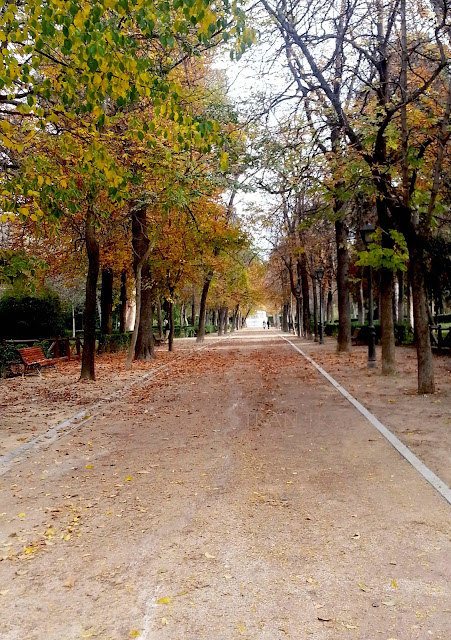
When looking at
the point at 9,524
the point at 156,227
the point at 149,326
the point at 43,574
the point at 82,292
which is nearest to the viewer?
the point at 43,574

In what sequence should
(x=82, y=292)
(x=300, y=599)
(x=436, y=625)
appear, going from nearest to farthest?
(x=436, y=625), (x=300, y=599), (x=82, y=292)

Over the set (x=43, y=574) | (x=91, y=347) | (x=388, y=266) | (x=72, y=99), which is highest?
(x=72, y=99)

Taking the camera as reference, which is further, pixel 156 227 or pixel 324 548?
pixel 156 227

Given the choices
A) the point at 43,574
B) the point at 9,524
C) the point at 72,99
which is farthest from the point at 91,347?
the point at 43,574

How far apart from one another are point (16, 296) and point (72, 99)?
19.9 m

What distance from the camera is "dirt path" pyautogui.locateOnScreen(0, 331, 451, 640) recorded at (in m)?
3.16

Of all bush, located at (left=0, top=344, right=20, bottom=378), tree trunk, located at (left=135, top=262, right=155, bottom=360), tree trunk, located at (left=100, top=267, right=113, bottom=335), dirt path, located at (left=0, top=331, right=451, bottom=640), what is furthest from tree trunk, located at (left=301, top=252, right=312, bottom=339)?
dirt path, located at (left=0, top=331, right=451, bottom=640)

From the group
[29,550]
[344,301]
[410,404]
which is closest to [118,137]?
[410,404]

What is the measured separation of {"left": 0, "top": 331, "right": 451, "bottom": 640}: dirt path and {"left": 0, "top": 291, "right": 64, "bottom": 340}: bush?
18017mm

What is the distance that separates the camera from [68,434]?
8648mm

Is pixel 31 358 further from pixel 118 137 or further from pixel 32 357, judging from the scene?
pixel 118 137

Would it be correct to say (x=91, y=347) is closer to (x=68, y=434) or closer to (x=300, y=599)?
(x=68, y=434)

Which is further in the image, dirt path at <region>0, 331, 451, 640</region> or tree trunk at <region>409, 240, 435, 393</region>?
tree trunk at <region>409, 240, 435, 393</region>

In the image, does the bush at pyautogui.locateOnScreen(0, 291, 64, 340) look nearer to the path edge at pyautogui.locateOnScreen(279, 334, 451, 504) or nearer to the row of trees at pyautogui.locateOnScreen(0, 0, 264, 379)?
the row of trees at pyautogui.locateOnScreen(0, 0, 264, 379)
